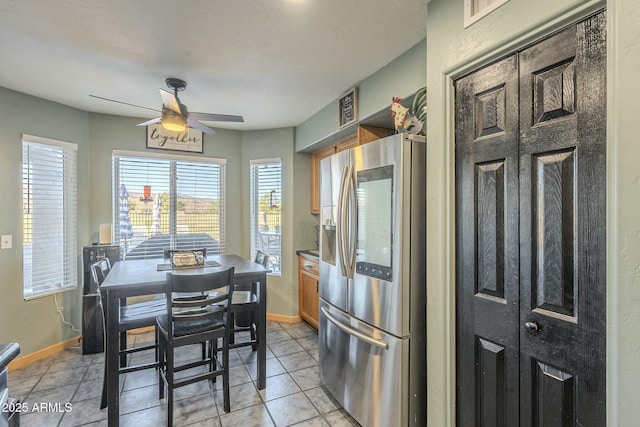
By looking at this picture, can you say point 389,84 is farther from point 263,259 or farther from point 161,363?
point 161,363

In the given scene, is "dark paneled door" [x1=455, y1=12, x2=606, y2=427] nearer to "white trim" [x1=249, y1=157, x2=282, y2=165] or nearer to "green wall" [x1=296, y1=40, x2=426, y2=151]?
"green wall" [x1=296, y1=40, x2=426, y2=151]

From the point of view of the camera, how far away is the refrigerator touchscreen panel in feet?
5.89

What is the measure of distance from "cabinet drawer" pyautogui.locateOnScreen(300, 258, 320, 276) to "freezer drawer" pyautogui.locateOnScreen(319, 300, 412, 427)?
1246 millimetres

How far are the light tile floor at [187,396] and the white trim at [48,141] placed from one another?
2128 mm

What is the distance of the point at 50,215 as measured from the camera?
3186 millimetres

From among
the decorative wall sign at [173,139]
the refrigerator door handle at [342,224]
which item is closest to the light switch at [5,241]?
the decorative wall sign at [173,139]

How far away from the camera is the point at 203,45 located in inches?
82.8

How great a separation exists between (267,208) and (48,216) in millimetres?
2342

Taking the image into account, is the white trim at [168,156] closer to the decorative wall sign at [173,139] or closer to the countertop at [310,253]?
the decorative wall sign at [173,139]

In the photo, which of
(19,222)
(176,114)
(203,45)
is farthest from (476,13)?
(19,222)

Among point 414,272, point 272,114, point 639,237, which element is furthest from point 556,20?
point 272,114

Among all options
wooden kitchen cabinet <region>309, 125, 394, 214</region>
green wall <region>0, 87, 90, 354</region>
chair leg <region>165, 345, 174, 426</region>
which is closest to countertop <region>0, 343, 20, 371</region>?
chair leg <region>165, 345, 174, 426</region>

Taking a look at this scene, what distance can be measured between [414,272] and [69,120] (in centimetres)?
383

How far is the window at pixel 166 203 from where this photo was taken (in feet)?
12.4
